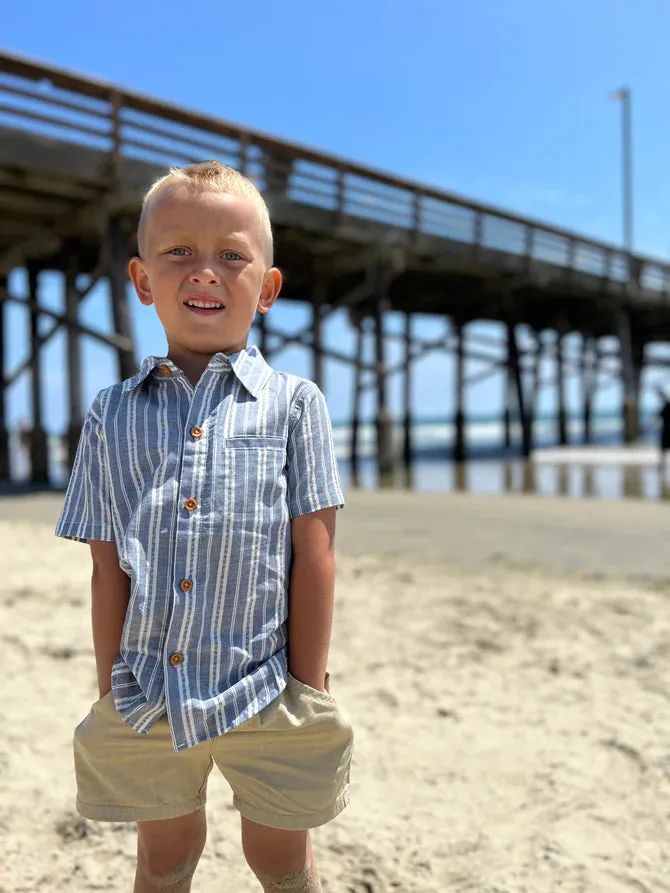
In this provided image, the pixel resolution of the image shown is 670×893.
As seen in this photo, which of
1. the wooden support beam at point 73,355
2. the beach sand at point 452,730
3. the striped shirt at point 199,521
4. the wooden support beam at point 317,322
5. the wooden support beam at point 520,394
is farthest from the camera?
the wooden support beam at point 520,394

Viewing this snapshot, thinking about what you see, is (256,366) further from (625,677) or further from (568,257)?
(568,257)

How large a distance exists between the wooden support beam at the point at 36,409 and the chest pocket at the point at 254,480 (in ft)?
31.9

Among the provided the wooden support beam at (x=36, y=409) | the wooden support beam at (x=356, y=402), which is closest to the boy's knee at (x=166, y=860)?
the wooden support beam at (x=36, y=409)

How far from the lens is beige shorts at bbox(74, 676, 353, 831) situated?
1.19m

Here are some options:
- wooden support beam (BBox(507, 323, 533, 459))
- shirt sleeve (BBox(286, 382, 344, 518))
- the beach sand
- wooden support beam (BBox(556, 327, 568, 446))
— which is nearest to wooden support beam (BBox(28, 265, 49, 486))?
the beach sand

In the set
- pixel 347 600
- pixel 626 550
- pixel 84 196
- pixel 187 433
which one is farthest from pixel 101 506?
pixel 84 196

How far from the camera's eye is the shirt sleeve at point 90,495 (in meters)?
1.21

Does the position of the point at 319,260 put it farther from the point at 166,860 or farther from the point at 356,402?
the point at 166,860

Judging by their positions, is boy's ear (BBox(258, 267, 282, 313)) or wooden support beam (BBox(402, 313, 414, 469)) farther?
wooden support beam (BBox(402, 313, 414, 469))

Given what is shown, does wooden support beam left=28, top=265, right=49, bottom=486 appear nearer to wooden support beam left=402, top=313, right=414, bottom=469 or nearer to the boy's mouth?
wooden support beam left=402, top=313, right=414, bottom=469

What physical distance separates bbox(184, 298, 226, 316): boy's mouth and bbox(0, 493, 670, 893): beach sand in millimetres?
1342

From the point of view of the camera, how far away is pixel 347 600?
3.89 meters

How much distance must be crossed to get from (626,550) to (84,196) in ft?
21.6

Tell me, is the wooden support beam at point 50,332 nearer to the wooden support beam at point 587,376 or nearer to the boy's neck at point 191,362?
the boy's neck at point 191,362
